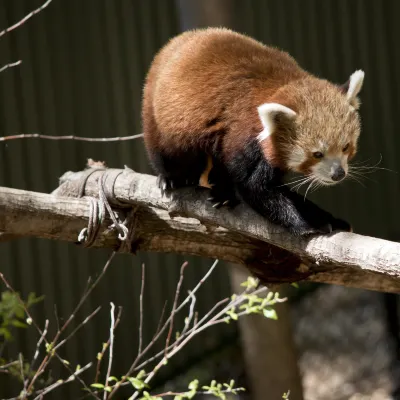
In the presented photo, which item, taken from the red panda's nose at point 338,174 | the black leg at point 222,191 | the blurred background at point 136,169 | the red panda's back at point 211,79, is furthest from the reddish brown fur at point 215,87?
the blurred background at point 136,169

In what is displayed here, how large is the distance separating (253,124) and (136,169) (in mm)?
2987

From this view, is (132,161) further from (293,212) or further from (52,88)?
(293,212)

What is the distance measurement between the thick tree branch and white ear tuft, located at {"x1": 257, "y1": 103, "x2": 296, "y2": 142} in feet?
1.15

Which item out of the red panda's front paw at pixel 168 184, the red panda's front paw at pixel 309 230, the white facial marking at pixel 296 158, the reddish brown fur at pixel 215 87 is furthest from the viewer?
the red panda's front paw at pixel 168 184

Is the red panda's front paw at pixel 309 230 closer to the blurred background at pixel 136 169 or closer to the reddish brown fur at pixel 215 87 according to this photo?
the reddish brown fur at pixel 215 87

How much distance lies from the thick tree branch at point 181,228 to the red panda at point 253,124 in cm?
8

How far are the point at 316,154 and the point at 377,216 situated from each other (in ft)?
13.7

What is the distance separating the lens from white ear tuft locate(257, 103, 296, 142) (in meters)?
2.95

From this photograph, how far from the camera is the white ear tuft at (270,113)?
9.66ft

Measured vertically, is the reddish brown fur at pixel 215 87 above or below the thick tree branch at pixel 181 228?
above

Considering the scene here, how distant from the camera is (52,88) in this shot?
5.74 meters

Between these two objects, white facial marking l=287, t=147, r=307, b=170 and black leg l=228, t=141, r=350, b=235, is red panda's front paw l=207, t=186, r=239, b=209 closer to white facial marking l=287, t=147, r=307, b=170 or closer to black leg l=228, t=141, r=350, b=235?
black leg l=228, t=141, r=350, b=235

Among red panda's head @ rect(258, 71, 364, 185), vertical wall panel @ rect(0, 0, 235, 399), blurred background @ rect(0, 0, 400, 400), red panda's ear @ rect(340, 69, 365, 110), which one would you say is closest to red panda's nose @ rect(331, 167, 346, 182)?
red panda's head @ rect(258, 71, 364, 185)

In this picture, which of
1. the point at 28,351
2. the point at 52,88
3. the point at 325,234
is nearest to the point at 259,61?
the point at 325,234
